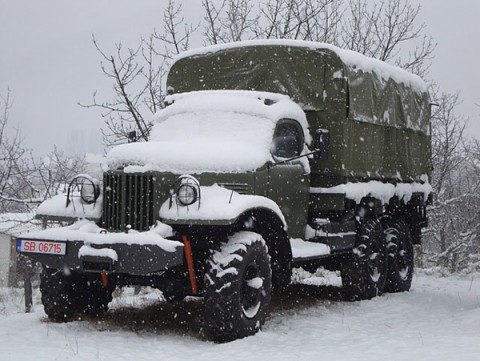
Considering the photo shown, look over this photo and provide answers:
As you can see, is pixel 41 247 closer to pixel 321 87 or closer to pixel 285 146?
pixel 285 146

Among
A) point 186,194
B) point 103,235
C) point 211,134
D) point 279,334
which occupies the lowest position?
point 279,334

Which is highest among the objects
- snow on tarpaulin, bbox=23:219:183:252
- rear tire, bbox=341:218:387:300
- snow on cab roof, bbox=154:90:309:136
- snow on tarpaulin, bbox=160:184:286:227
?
snow on cab roof, bbox=154:90:309:136

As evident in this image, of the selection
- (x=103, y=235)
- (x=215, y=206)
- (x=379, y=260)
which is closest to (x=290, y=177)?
(x=215, y=206)

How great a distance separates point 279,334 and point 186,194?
1.80 metres

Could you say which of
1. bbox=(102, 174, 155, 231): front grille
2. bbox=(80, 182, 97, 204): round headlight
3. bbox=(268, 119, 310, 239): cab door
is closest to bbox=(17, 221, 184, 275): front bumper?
bbox=(102, 174, 155, 231): front grille

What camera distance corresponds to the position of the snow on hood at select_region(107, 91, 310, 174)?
288 inches

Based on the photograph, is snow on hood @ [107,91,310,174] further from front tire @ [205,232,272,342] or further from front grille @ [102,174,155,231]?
front tire @ [205,232,272,342]

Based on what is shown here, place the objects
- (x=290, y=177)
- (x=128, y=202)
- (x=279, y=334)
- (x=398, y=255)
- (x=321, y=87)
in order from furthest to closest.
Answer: (x=398, y=255), (x=321, y=87), (x=290, y=177), (x=279, y=334), (x=128, y=202)

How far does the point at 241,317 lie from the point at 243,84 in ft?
12.3

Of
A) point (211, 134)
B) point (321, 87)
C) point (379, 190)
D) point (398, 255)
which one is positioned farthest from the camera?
point (398, 255)

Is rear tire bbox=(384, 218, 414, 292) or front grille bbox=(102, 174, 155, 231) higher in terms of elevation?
front grille bbox=(102, 174, 155, 231)

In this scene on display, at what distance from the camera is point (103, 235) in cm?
675

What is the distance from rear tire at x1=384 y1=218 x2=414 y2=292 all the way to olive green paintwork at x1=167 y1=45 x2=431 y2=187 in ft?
4.42

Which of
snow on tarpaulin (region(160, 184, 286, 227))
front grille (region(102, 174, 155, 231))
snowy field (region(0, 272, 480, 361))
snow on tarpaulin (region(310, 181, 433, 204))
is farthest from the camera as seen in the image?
snow on tarpaulin (region(310, 181, 433, 204))
